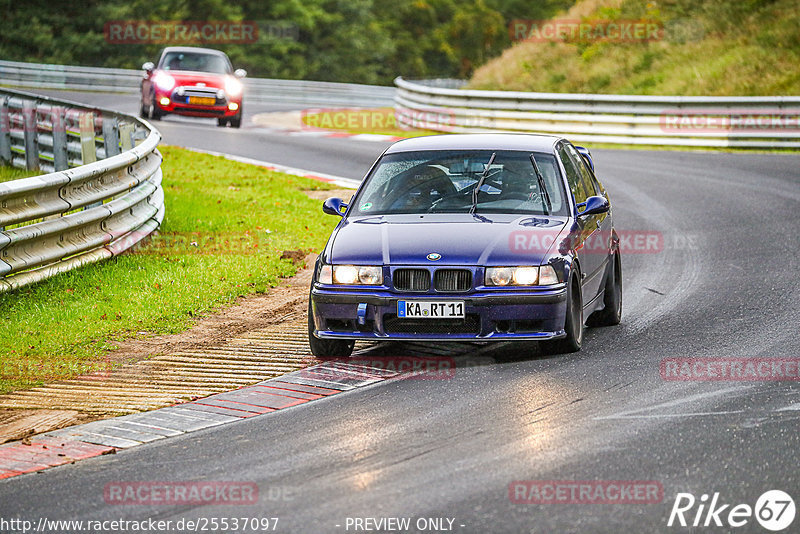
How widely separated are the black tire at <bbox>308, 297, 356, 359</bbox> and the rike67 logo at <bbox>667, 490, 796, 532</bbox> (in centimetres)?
378

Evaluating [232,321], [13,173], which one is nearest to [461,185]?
[232,321]

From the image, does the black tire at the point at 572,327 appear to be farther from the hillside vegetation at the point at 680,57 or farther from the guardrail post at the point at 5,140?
the hillside vegetation at the point at 680,57

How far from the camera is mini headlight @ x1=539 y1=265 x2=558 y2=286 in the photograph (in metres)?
8.44

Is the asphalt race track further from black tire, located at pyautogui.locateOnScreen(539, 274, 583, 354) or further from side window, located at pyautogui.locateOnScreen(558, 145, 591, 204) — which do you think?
side window, located at pyautogui.locateOnScreen(558, 145, 591, 204)

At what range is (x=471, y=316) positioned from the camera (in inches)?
330

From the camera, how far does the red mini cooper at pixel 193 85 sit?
29062mm

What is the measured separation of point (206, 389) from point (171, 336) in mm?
1767

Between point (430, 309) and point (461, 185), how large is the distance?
1.53m

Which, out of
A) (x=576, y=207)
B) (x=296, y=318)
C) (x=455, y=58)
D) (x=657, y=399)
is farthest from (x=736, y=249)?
(x=455, y=58)

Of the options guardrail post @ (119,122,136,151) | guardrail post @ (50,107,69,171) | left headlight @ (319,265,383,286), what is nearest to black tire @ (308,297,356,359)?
left headlight @ (319,265,383,286)

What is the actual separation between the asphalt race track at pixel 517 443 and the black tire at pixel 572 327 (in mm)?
137

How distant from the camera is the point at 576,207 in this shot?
953 cm

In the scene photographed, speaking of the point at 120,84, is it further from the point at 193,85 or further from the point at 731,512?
the point at 731,512

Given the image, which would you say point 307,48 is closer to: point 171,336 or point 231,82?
point 231,82
